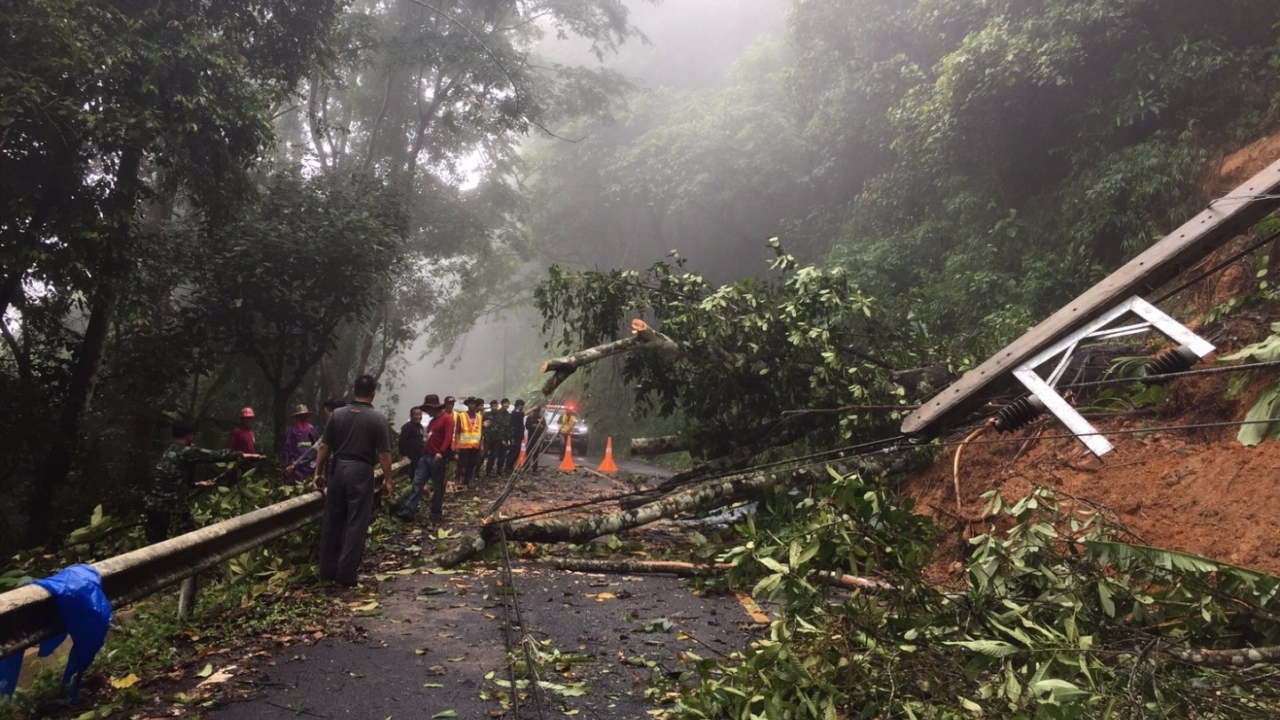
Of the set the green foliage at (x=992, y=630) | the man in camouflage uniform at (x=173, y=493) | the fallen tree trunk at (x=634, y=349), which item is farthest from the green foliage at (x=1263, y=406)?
the man in camouflage uniform at (x=173, y=493)

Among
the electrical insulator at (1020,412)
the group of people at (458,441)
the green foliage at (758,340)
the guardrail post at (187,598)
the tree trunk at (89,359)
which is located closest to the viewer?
the electrical insulator at (1020,412)

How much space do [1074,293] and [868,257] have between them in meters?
5.03

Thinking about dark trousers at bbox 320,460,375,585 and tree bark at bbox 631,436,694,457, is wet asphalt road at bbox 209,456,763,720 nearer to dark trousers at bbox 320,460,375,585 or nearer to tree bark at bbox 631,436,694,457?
dark trousers at bbox 320,460,375,585

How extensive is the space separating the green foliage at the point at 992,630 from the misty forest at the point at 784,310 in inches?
0.7

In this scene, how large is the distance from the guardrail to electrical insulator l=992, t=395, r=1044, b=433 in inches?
176

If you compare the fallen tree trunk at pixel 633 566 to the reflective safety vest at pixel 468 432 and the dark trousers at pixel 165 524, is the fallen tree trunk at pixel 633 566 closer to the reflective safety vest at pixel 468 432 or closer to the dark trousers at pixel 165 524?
the dark trousers at pixel 165 524

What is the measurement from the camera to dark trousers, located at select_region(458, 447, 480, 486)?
12.9 meters

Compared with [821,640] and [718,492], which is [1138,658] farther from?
[718,492]

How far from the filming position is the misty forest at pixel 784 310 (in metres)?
3.51

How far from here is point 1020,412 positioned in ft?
14.1

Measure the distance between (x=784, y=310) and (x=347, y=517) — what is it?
5051 mm

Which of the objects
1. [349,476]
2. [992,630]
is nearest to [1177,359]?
A: [992,630]

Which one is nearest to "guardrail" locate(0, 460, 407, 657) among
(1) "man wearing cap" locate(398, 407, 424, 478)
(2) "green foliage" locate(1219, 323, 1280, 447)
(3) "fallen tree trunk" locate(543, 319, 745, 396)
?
(3) "fallen tree trunk" locate(543, 319, 745, 396)

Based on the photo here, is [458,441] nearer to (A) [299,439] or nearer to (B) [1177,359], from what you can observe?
(A) [299,439]
